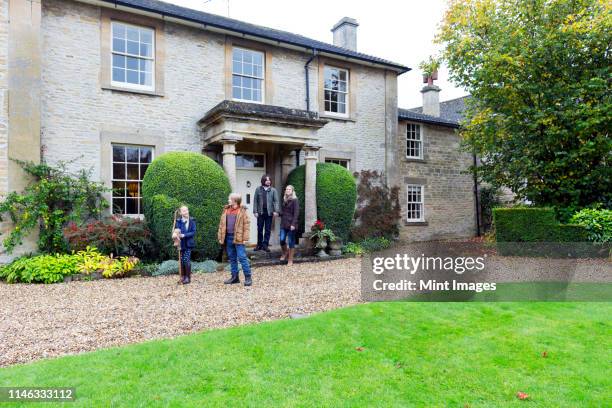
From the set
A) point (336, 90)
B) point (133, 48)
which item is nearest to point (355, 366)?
point (133, 48)

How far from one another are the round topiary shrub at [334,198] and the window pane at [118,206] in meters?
4.89

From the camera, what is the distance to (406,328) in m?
4.91

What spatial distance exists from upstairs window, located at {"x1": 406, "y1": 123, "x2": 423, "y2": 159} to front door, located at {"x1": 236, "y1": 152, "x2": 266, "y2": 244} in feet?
22.5

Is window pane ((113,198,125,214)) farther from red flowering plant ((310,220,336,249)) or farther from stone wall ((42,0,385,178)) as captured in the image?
red flowering plant ((310,220,336,249))

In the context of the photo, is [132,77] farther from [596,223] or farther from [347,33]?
[596,223]

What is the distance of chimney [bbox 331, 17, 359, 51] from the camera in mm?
17641

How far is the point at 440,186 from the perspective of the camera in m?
17.8

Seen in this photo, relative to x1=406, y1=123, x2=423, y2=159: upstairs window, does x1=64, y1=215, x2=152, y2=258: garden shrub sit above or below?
below

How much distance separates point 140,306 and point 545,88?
1160cm

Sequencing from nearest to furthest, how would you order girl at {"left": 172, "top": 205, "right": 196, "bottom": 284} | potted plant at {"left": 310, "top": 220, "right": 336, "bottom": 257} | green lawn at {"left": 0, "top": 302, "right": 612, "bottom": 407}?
green lawn at {"left": 0, "top": 302, "right": 612, "bottom": 407}
girl at {"left": 172, "top": 205, "right": 196, "bottom": 284}
potted plant at {"left": 310, "top": 220, "right": 336, "bottom": 257}

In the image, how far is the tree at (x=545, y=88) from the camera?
1094 centimetres

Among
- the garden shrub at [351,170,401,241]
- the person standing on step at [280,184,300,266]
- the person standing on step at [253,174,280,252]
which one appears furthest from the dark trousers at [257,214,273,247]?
the garden shrub at [351,170,401,241]

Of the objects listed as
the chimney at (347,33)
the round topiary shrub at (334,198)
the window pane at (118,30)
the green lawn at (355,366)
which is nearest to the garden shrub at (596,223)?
the round topiary shrub at (334,198)

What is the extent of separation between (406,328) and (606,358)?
1965 mm
